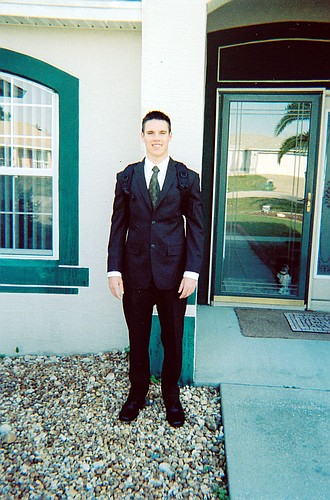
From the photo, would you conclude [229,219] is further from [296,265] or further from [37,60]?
[37,60]

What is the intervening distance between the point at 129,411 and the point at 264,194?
3.02 m

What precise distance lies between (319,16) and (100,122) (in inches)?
106

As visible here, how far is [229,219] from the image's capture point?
215 inches

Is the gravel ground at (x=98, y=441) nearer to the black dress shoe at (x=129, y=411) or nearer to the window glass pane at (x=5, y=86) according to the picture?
the black dress shoe at (x=129, y=411)

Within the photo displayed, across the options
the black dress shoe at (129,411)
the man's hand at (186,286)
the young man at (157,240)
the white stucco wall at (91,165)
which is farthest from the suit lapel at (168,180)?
the black dress shoe at (129,411)

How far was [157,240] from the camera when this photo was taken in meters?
3.03

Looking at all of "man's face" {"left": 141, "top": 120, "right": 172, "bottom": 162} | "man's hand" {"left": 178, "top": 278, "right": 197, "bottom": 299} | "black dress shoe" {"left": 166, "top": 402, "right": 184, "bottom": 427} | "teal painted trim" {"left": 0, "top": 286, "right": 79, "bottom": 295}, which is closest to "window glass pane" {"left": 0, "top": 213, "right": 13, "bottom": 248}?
"teal painted trim" {"left": 0, "top": 286, "right": 79, "bottom": 295}

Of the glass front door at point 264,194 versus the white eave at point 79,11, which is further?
the glass front door at point 264,194

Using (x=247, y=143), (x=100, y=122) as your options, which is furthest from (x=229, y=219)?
(x=100, y=122)

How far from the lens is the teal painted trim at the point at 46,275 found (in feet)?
13.8

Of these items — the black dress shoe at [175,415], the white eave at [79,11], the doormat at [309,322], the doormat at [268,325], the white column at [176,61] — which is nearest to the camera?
the black dress shoe at [175,415]

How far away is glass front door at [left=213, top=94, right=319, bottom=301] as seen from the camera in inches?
205

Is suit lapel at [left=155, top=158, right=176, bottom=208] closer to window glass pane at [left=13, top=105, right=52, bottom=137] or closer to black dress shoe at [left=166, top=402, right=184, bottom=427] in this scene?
black dress shoe at [left=166, top=402, right=184, bottom=427]

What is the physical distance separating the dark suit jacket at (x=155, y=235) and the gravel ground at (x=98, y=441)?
964 millimetres
